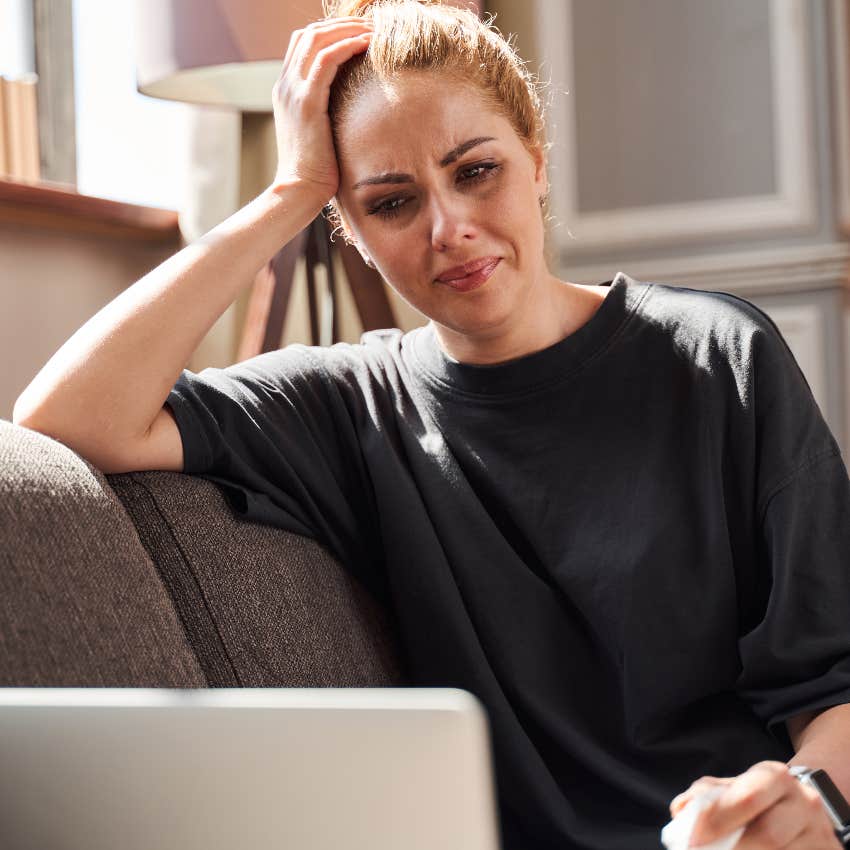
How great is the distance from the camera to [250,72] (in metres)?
2.12

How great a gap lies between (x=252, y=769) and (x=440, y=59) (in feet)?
2.86

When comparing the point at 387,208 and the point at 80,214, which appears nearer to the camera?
the point at 387,208

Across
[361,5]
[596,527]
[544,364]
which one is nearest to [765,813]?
[596,527]

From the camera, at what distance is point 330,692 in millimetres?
501

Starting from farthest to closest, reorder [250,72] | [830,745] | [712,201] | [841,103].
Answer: [712,201]
[841,103]
[250,72]
[830,745]

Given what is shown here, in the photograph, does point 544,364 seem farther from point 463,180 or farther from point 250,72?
point 250,72

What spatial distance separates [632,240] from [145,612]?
190cm

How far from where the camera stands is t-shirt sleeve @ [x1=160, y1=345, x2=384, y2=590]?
46.1 inches

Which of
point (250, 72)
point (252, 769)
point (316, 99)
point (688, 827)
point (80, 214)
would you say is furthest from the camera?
point (80, 214)

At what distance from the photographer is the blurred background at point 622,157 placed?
2492 mm

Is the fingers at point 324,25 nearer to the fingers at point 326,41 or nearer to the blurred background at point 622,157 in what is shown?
the fingers at point 326,41

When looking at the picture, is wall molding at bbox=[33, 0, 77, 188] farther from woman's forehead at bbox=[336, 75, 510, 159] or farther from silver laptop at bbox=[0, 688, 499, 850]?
silver laptop at bbox=[0, 688, 499, 850]

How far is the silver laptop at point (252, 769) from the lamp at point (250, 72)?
145 cm

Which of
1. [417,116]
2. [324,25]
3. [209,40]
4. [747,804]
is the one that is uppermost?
[209,40]
